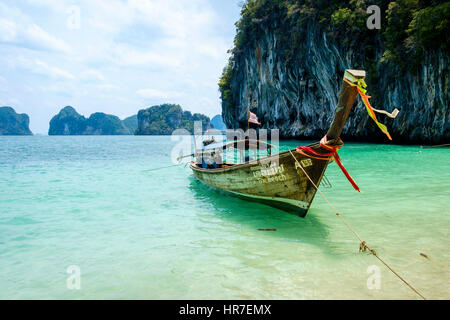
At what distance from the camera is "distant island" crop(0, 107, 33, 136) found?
165 meters

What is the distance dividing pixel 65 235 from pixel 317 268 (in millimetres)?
4775

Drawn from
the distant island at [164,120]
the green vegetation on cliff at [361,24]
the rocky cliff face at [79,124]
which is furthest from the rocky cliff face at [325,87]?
the rocky cliff face at [79,124]

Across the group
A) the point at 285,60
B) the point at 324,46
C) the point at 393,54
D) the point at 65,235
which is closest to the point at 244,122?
the point at 285,60

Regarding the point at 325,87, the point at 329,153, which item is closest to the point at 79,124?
the point at 325,87

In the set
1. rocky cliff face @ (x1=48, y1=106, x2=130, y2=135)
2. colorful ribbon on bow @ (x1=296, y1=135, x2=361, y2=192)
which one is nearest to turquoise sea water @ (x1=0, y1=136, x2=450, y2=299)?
colorful ribbon on bow @ (x1=296, y1=135, x2=361, y2=192)

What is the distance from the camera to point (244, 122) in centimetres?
4997

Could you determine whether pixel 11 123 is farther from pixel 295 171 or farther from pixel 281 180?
pixel 295 171

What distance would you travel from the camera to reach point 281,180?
19.7 feet

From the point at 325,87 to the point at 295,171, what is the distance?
Answer: 28212 millimetres

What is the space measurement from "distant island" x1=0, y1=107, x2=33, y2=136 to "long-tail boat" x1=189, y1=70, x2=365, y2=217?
203374 mm

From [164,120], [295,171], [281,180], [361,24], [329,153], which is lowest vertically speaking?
[281,180]

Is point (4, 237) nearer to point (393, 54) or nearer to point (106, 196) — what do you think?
point (106, 196)

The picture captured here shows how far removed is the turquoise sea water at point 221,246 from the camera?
135 inches

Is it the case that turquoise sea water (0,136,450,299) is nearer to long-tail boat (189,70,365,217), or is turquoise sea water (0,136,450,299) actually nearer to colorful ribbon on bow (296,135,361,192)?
long-tail boat (189,70,365,217)
